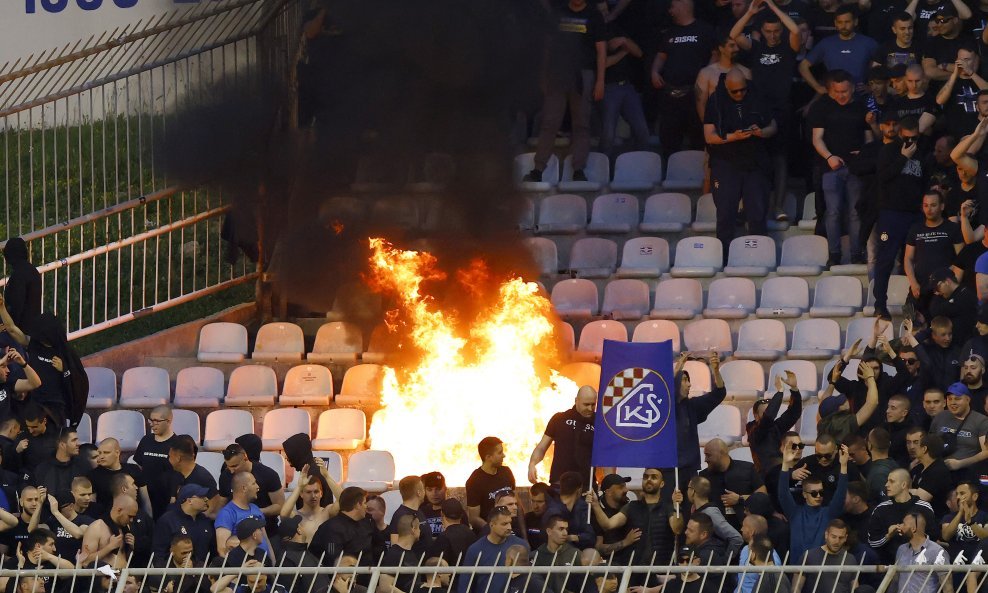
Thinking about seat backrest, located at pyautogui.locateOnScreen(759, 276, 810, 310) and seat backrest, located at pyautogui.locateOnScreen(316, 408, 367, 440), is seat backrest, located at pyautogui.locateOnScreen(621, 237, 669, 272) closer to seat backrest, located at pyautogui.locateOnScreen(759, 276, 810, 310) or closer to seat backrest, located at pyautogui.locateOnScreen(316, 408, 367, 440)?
seat backrest, located at pyautogui.locateOnScreen(759, 276, 810, 310)

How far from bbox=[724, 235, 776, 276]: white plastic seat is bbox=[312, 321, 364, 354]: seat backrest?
3182 mm

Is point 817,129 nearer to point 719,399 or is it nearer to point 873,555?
point 719,399

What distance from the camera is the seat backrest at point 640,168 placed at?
1839 centimetres

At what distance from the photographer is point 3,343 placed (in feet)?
48.7

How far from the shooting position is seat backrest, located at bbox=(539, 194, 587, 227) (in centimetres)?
1806

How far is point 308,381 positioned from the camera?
16453mm

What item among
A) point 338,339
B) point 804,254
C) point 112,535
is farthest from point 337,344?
point 112,535

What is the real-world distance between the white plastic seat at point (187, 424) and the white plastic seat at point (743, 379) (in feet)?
13.7

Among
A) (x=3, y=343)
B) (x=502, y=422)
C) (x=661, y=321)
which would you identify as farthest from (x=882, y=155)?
(x=3, y=343)

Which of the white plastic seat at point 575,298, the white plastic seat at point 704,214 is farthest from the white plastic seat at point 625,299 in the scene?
the white plastic seat at point 704,214

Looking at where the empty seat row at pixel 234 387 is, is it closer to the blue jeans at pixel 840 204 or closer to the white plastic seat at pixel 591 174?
the white plastic seat at pixel 591 174

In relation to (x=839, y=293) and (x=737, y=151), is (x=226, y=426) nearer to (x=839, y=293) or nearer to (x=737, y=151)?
(x=737, y=151)

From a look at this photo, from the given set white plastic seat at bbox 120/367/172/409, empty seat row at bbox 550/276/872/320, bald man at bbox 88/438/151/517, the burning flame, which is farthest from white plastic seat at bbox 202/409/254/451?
empty seat row at bbox 550/276/872/320

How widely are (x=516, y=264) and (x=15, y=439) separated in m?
4.87
